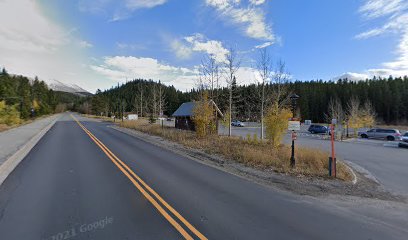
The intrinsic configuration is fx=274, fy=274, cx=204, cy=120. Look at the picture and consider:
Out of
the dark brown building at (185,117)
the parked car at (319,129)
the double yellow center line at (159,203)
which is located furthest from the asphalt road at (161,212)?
the parked car at (319,129)

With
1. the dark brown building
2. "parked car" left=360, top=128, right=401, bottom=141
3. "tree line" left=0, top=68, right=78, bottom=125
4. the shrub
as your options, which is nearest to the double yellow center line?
the shrub

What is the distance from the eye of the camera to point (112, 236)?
16.4 ft

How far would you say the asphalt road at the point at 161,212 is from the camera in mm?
5227

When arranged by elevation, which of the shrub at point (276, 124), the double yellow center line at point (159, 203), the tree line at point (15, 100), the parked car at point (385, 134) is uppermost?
the tree line at point (15, 100)

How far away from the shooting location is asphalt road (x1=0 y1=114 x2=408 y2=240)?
17.1 ft

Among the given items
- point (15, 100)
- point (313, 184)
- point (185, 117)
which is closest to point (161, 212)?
point (313, 184)

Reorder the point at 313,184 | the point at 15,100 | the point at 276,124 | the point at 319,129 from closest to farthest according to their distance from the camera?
the point at 313,184, the point at 276,124, the point at 319,129, the point at 15,100

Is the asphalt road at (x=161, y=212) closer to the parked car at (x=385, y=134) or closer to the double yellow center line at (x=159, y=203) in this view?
the double yellow center line at (x=159, y=203)

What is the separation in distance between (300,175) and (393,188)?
325 cm

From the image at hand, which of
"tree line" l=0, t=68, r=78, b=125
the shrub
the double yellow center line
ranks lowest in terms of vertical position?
the double yellow center line

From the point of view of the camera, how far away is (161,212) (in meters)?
Answer: 6.17

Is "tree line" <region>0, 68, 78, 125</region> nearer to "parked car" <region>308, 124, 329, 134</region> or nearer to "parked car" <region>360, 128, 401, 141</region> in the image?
"parked car" <region>308, 124, 329, 134</region>

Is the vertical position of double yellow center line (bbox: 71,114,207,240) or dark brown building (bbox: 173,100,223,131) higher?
dark brown building (bbox: 173,100,223,131)

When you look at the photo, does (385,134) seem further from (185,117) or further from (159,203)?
(159,203)
